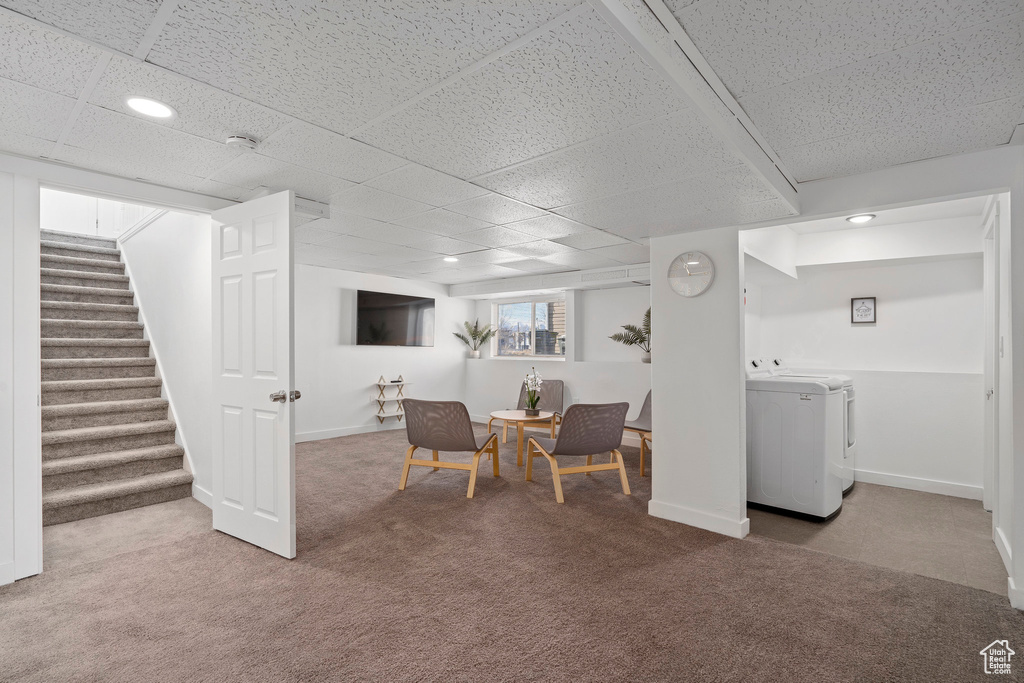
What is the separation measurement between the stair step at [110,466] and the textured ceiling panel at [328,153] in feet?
9.51

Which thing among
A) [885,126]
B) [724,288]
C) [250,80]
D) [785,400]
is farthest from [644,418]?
[250,80]

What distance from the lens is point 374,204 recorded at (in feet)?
10.7

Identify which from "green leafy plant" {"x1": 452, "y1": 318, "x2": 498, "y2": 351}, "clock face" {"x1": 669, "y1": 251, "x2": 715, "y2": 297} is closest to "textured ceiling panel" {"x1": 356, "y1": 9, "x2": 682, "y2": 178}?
"clock face" {"x1": 669, "y1": 251, "x2": 715, "y2": 297}

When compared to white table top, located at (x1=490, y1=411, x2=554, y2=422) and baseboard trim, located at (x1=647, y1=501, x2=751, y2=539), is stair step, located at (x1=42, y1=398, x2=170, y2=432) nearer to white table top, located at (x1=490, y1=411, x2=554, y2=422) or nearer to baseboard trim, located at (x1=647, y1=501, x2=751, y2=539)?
white table top, located at (x1=490, y1=411, x2=554, y2=422)

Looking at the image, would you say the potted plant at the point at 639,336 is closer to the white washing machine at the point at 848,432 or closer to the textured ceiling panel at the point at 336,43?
the white washing machine at the point at 848,432

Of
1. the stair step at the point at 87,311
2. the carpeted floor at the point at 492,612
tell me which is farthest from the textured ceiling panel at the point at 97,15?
the stair step at the point at 87,311

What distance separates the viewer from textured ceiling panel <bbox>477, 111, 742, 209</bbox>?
2.02m

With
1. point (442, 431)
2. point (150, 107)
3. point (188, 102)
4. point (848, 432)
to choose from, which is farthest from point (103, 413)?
point (848, 432)

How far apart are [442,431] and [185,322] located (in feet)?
7.29

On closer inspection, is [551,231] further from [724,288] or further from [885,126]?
[885,126]

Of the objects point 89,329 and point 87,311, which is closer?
point 89,329

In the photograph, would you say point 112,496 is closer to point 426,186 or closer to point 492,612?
point 492,612

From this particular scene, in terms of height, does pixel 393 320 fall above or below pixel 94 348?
above

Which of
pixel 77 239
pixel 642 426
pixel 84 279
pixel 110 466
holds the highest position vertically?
pixel 77 239
